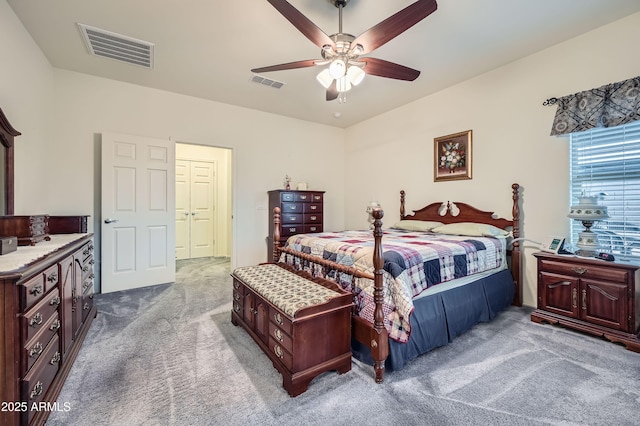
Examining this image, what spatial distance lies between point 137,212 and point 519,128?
496 centimetres

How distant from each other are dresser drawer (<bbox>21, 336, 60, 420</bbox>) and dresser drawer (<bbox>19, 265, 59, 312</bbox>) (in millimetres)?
310

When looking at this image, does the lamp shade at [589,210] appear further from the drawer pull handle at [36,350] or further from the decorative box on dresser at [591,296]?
the drawer pull handle at [36,350]

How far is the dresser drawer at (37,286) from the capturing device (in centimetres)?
123

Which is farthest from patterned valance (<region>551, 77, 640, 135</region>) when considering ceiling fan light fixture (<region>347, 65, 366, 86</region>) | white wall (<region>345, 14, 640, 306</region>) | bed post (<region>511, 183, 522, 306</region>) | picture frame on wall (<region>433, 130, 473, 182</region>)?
ceiling fan light fixture (<region>347, 65, 366, 86</region>)

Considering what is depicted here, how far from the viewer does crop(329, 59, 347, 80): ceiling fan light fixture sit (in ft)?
6.96

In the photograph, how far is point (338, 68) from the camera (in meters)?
2.14

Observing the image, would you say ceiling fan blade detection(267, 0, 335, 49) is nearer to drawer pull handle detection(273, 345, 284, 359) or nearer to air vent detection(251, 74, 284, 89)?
air vent detection(251, 74, 284, 89)

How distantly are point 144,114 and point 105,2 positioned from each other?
1.78 m

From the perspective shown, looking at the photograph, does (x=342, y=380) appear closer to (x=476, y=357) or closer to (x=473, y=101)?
(x=476, y=357)

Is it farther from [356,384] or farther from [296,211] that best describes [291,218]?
[356,384]

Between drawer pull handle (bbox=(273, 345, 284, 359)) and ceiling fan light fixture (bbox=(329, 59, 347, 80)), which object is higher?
ceiling fan light fixture (bbox=(329, 59, 347, 80))

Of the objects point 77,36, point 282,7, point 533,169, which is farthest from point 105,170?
point 533,169

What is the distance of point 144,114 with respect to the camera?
3.86 metres

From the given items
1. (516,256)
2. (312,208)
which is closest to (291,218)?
(312,208)
